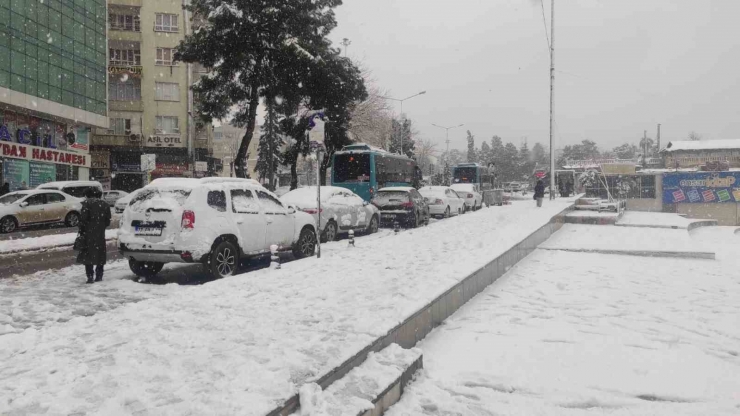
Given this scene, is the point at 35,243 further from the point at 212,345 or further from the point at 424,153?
the point at 424,153

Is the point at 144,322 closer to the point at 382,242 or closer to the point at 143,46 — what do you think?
the point at 382,242

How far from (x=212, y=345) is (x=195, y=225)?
4.59 m

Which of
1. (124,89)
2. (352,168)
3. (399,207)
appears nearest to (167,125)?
(124,89)

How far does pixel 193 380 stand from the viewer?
3324 mm

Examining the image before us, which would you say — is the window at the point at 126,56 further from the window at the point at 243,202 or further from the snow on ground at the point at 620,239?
the window at the point at 243,202

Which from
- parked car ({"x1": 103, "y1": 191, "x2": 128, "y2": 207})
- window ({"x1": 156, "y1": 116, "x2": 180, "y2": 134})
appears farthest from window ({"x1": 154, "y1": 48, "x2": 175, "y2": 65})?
parked car ({"x1": 103, "y1": 191, "x2": 128, "y2": 207})

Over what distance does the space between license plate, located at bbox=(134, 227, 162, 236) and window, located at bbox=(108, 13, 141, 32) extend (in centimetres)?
4069

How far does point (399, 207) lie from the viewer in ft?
60.0

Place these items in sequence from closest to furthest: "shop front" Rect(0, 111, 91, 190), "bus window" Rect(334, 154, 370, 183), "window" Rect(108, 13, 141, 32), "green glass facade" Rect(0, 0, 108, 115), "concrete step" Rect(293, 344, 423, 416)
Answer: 1. "concrete step" Rect(293, 344, 423, 416)
2. "bus window" Rect(334, 154, 370, 183)
3. "green glass facade" Rect(0, 0, 108, 115)
4. "shop front" Rect(0, 111, 91, 190)
5. "window" Rect(108, 13, 141, 32)

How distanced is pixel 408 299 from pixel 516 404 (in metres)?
1.97

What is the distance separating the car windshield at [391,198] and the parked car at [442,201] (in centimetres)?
470

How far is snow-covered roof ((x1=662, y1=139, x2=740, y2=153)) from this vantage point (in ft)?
266

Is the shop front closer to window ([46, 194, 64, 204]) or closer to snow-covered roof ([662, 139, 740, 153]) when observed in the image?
window ([46, 194, 64, 204])

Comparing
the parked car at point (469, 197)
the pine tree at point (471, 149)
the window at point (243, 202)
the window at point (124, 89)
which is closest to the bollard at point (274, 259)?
the window at point (243, 202)
